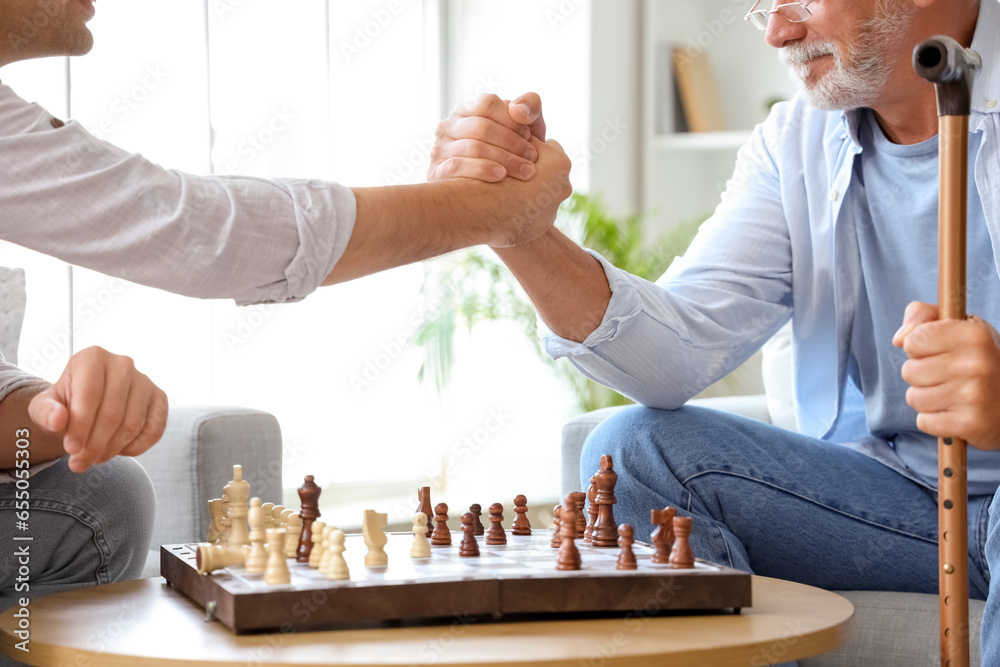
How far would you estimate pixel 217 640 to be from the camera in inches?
37.1

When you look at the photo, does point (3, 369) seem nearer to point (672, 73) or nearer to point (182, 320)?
point (182, 320)

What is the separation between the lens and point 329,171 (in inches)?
142

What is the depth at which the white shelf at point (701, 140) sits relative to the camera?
389cm

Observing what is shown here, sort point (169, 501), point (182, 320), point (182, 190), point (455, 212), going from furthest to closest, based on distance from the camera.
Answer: point (182, 320), point (169, 501), point (455, 212), point (182, 190)

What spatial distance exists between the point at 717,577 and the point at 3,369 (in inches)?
40.2

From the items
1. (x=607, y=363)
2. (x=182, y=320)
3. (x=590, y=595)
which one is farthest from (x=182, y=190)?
(x=182, y=320)

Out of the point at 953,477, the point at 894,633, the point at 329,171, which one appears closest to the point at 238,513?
the point at 953,477

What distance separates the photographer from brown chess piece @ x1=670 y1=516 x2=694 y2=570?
1.08m

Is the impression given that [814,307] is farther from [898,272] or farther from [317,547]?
[317,547]

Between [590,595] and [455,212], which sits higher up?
[455,212]

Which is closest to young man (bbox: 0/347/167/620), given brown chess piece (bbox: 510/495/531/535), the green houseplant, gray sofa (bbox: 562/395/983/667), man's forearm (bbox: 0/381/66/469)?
man's forearm (bbox: 0/381/66/469)

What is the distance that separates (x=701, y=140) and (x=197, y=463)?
2634 mm

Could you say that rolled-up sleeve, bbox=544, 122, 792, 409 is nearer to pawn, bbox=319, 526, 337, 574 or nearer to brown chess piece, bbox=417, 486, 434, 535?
brown chess piece, bbox=417, 486, 434, 535

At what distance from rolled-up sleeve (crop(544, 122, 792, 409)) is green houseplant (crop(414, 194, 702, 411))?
137 cm
